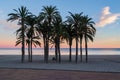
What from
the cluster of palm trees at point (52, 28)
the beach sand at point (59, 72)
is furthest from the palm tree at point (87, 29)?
the beach sand at point (59, 72)

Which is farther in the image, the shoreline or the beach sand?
the shoreline

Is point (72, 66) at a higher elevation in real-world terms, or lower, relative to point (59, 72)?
lower

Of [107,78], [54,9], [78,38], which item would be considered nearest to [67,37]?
[78,38]

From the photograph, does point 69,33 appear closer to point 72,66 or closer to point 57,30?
point 57,30

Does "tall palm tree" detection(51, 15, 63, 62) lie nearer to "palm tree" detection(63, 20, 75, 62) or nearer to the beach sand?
"palm tree" detection(63, 20, 75, 62)

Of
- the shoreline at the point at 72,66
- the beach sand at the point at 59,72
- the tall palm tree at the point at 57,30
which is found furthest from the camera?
the tall palm tree at the point at 57,30

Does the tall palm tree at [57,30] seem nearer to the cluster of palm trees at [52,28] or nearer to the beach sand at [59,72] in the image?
the cluster of palm trees at [52,28]

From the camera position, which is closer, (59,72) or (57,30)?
(59,72)

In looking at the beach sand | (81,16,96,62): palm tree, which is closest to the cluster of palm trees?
(81,16,96,62): palm tree

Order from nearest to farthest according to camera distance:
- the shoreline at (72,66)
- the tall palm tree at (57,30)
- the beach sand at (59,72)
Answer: the beach sand at (59,72) < the shoreline at (72,66) < the tall palm tree at (57,30)

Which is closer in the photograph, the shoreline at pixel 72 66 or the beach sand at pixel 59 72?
the beach sand at pixel 59 72

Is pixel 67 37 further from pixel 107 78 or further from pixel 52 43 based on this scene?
pixel 107 78

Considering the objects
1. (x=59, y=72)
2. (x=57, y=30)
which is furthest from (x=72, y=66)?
(x=57, y=30)

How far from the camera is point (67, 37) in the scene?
6128 centimetres
